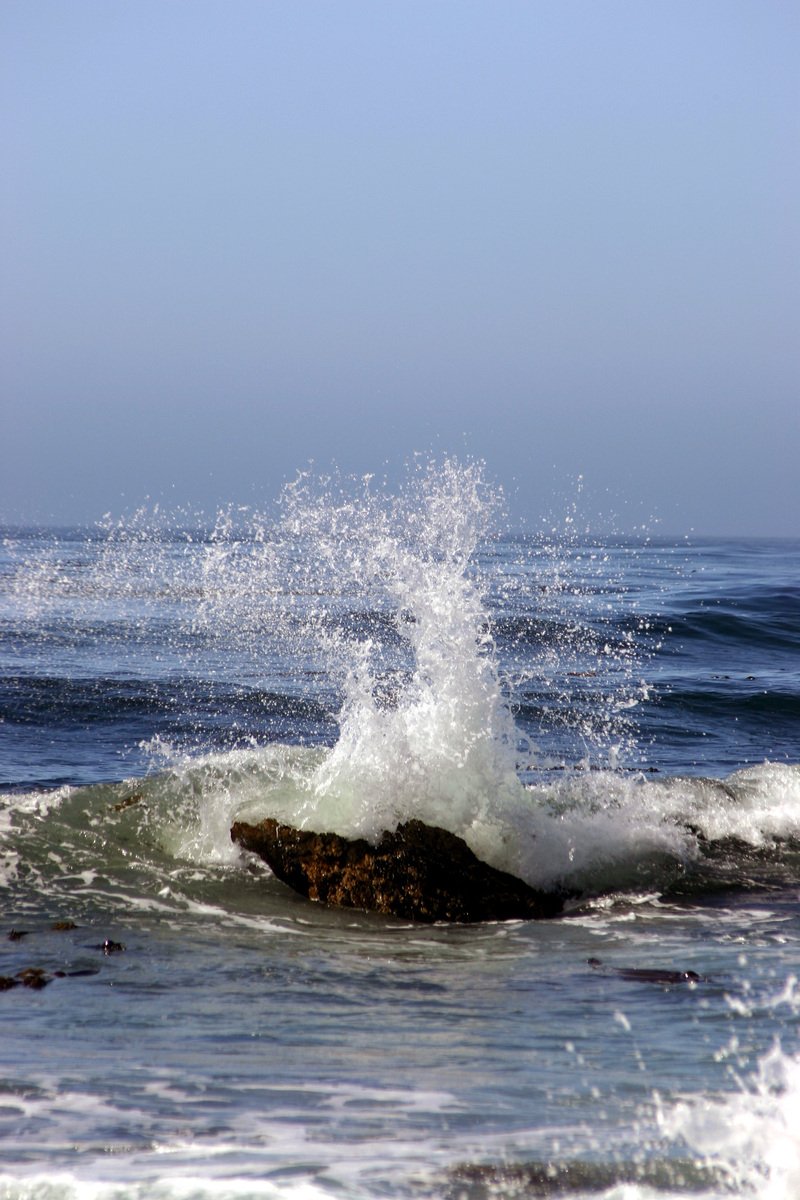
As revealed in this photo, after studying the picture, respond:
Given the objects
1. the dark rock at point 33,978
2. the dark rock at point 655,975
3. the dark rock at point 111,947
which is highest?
the dark rock at point 655,975

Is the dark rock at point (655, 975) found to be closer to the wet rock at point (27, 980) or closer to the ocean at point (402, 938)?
the ocean at point (402, 938)

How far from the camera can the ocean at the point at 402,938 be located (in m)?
3.34

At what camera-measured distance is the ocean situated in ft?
10.9

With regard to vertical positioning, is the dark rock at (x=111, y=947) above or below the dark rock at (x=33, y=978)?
below

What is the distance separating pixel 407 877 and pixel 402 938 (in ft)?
1.99

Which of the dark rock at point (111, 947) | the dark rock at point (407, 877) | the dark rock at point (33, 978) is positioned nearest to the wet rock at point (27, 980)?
the dark rock at point (33, 978)

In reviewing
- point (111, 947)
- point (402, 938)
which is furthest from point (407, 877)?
point (111, 947)

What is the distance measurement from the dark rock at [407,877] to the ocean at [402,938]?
0.17m

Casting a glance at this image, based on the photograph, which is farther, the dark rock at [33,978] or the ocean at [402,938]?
the dark rock at [33,978]

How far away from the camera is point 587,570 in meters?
34.9

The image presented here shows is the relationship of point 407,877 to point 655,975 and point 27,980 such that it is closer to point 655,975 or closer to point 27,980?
point 655,975

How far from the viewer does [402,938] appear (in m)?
6.00

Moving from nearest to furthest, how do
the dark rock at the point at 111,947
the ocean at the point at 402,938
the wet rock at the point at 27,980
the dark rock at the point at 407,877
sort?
1. the ocean at the point at 402,938
2. the wet rock at the point at 27,980
3. the dark rock at the point at 111,947
4. the dark rock at the point at 407,877

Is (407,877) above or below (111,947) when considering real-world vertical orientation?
above
